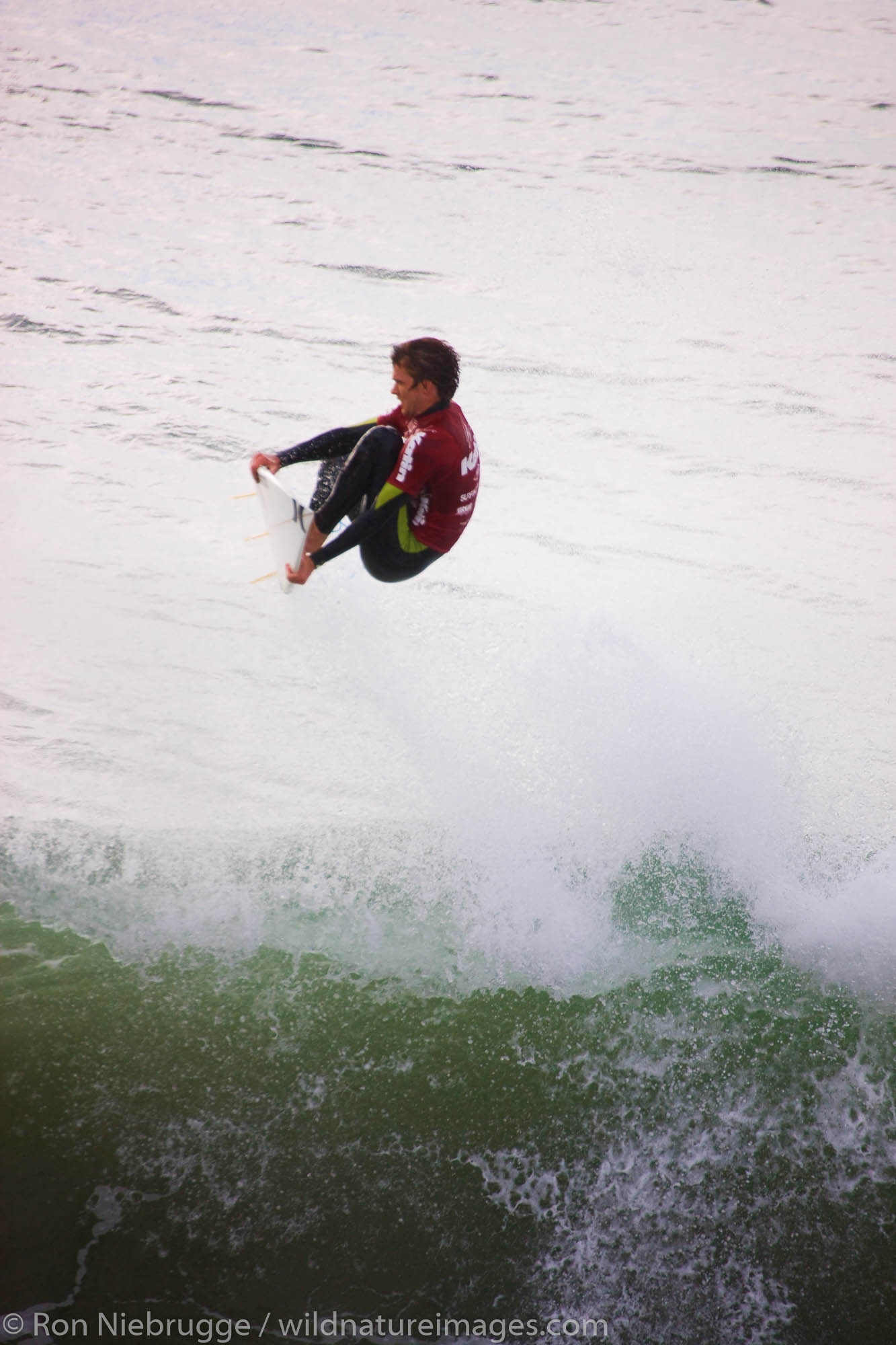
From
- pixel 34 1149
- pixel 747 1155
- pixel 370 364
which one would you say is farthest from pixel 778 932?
pixel 370 364

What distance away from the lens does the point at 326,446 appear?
2.75m

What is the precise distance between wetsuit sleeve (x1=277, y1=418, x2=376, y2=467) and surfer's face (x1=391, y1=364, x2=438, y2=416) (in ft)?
0.88

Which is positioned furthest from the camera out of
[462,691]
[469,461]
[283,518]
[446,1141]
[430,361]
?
[462,691]

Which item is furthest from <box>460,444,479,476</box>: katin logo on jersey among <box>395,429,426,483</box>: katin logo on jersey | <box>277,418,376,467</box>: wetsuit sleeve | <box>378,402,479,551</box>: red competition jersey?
<box>277,418,376,467</box>: wetsuit sleeve

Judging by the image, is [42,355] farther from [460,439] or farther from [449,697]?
[460,439]

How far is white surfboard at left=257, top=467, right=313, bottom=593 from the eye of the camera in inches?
108

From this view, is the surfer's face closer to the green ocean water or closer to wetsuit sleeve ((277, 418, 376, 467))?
wetsuit sleeve ((277, 418, 376, 467))

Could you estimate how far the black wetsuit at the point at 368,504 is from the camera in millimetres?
2473

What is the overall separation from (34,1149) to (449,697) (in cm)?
220

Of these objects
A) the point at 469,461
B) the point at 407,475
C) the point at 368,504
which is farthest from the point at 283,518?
the point at 469,461

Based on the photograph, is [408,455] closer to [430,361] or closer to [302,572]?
[430,361]

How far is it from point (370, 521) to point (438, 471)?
0.25 metres

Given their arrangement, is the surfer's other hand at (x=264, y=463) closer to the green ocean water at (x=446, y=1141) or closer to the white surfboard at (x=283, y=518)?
the white surfboard at (x=283, y=518)

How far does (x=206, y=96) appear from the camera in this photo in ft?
14.7
